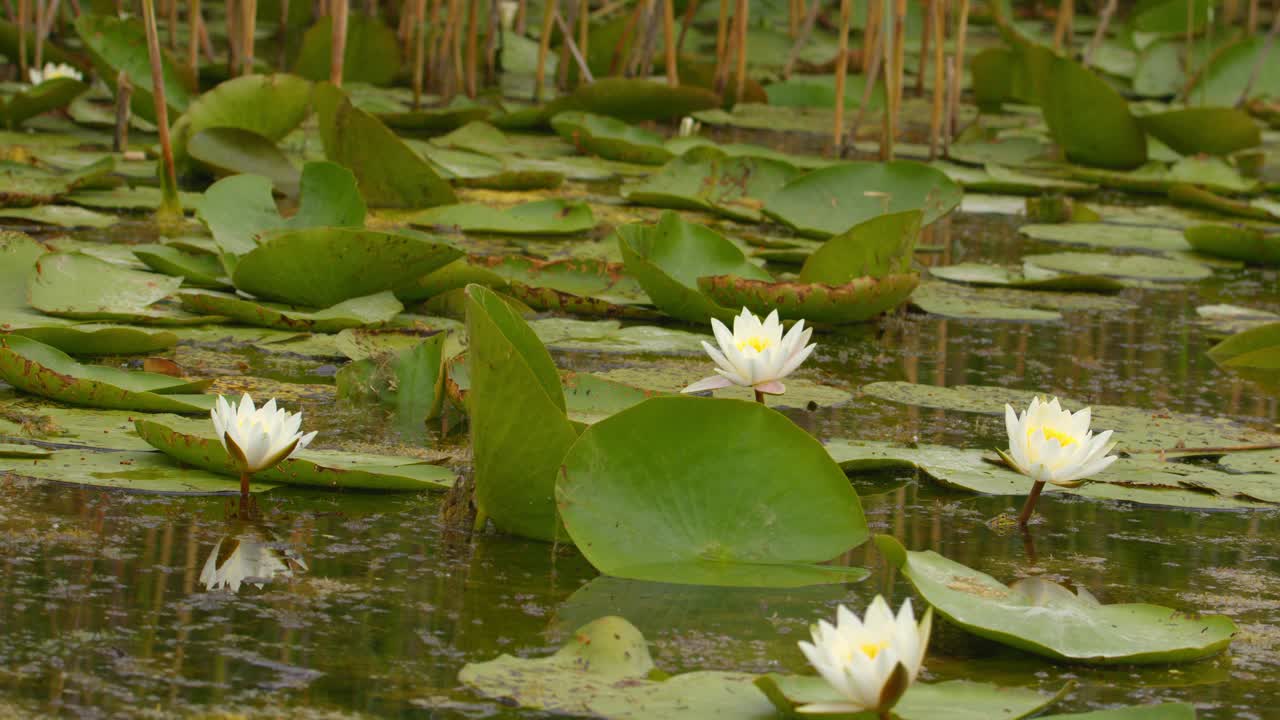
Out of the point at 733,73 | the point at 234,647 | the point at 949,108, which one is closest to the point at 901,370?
the point at 234,647

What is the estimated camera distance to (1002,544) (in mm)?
1618

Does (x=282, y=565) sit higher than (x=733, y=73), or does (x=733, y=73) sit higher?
(x=733, y=73)

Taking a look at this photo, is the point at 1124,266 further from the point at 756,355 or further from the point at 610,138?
the point at 756,355

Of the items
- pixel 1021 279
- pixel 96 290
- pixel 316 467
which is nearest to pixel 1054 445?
pixel 316 467

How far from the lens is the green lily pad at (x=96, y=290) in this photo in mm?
2260

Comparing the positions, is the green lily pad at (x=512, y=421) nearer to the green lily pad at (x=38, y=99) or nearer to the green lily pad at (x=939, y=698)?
the green lily pad at (x=939, y=698)

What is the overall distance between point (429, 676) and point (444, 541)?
1.15 ft

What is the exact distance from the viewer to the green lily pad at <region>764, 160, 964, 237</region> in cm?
322

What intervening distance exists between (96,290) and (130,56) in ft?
7.06

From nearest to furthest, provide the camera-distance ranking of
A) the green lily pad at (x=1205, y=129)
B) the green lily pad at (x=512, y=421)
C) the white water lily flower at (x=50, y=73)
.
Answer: the green lily pad at (x=512, y=421), the white water lily flower at (x=50, y=73), the green lily pad at (x=1205, y=129)

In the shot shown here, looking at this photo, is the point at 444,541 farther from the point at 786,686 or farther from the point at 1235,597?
the point at 1235,597

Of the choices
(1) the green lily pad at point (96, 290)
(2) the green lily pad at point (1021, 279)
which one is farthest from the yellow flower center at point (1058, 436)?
(2) the green lily pad at point (1021, 279)

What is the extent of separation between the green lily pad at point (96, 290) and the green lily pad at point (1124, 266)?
6.12 ft

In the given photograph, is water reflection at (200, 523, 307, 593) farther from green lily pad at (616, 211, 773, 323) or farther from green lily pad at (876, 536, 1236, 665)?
green lily pad at (616, 211, 773, 323)
